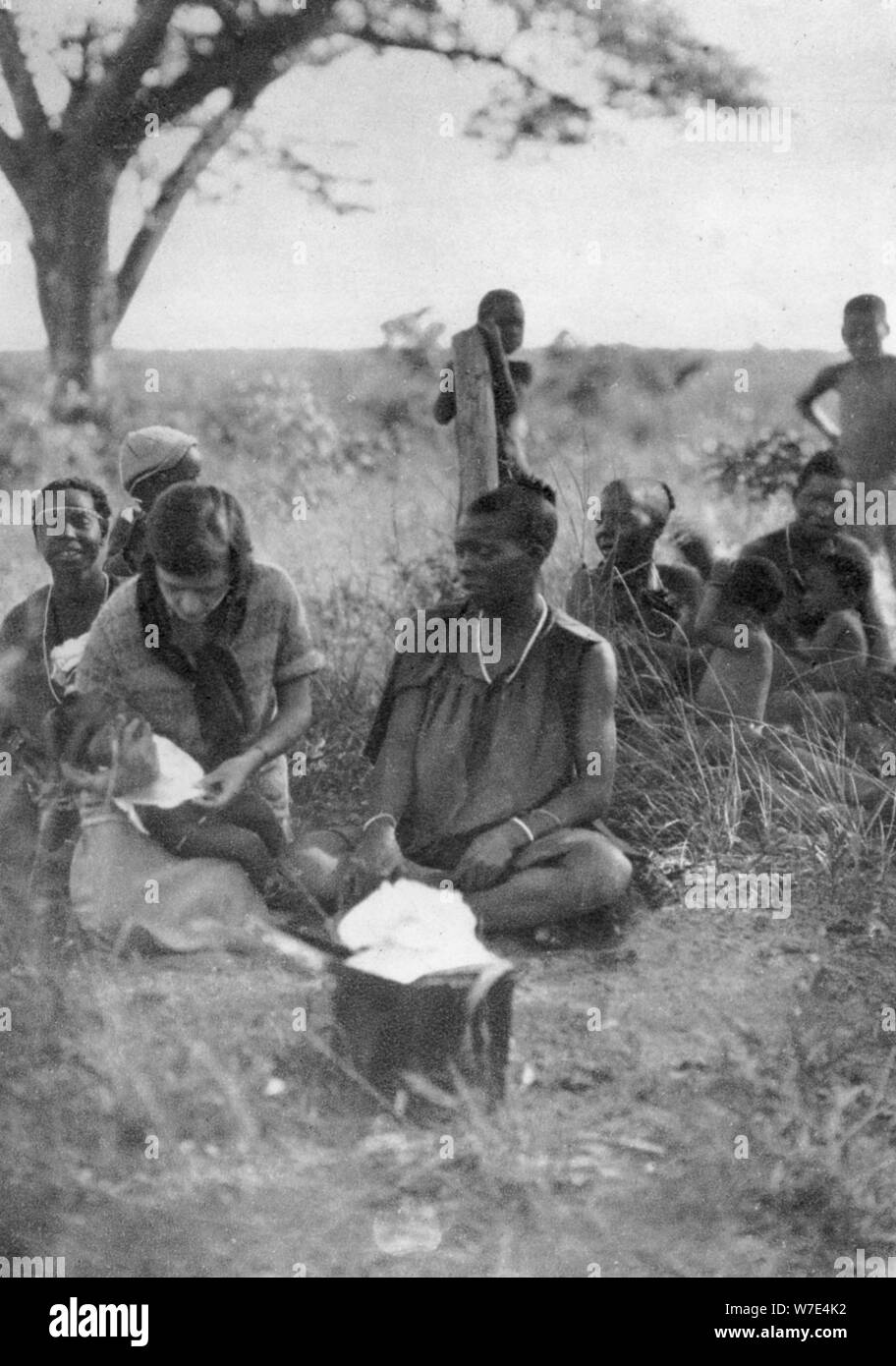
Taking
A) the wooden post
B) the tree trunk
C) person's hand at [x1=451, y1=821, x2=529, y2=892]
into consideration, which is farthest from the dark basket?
the tree trunk

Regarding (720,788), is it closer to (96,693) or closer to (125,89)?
(96,693)

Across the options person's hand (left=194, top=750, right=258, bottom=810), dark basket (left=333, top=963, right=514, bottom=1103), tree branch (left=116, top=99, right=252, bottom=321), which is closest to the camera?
dark basket (left=333, top=963, right=514, bottom=1103)

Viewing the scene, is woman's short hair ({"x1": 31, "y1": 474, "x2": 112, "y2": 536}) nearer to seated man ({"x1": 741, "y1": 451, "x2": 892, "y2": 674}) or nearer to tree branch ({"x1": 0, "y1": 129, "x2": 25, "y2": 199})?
tree branch ({"x1": 0, "y1": 129, "x2": 25, "y2": 199})

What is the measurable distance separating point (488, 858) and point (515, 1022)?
0.52 meters

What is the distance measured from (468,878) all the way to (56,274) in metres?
2.33

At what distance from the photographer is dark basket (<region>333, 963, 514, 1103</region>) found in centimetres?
495

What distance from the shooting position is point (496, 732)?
200 inches

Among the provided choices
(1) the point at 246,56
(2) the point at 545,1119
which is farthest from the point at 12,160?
(2) the point at 545,1119

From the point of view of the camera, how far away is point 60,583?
17.0 ft

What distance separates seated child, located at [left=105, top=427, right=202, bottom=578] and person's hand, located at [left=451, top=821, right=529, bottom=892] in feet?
4.56

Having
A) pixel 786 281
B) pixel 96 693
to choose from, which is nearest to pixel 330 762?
pixel 96 693

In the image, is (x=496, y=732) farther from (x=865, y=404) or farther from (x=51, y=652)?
(x=865, y=404)

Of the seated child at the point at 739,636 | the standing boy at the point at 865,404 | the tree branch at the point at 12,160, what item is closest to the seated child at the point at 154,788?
the seated child at the point at 739,636

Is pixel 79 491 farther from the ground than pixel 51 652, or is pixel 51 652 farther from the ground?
pixel 79 491
